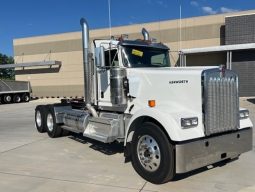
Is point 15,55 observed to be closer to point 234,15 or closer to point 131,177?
point 234,15

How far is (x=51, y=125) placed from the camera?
1073 cm

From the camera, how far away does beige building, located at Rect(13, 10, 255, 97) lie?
30.1 m

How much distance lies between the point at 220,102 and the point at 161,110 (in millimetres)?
1032

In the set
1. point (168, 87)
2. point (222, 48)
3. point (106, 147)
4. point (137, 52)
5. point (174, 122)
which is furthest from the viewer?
point (222, 48)

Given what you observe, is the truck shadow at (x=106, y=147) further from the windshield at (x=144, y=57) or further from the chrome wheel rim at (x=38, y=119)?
the windshield at (x=144, y=57)

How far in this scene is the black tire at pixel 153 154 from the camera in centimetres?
563

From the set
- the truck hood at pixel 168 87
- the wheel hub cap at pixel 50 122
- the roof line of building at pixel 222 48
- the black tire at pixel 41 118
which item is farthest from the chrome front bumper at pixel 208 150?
the roof line of building at pixel 222 48

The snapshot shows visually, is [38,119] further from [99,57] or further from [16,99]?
[16,99]

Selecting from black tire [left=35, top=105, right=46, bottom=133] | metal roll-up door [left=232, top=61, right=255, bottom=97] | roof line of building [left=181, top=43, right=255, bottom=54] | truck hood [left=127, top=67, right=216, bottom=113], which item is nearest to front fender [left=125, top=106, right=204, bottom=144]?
truck hood [left=127, top=67, right=216, bottom=113]

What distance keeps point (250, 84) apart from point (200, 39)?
20.6ft

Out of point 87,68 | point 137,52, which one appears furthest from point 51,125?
point 137,52

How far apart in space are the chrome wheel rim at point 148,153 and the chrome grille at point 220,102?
912 millimetres

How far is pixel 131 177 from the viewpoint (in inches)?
246

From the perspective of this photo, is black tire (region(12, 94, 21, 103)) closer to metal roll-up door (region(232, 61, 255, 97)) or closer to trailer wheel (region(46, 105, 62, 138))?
metal roll-up door (region(232, 61, 255, 97))
